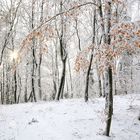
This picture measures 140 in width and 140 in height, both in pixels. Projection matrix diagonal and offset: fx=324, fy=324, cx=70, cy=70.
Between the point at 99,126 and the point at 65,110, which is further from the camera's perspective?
the point at 65,110

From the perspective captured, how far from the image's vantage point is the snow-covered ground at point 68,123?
1675 cm

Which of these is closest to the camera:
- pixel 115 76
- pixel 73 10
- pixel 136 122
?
pixel 73 10

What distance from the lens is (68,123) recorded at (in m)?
18.5

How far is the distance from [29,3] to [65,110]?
1724 centimetres

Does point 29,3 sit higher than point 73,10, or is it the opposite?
point 29,3

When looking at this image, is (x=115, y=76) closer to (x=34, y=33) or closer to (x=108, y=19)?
(x=108, y=19)

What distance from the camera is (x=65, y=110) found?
21312 mm

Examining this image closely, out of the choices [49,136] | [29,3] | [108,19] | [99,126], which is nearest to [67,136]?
[49,136]

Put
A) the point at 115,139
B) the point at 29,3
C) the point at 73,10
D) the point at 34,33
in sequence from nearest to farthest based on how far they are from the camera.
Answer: the point at 34,33 < the point at 73,10 < the point at 115,139 < the point at 29,3

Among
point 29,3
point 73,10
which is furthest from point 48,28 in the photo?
point 29,3

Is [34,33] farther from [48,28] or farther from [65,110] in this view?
[65,110]

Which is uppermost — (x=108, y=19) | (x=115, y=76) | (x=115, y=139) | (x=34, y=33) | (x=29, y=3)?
(x=29, y=3)

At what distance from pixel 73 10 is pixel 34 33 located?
3387mm

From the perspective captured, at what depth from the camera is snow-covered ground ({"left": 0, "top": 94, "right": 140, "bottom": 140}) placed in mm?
16750
